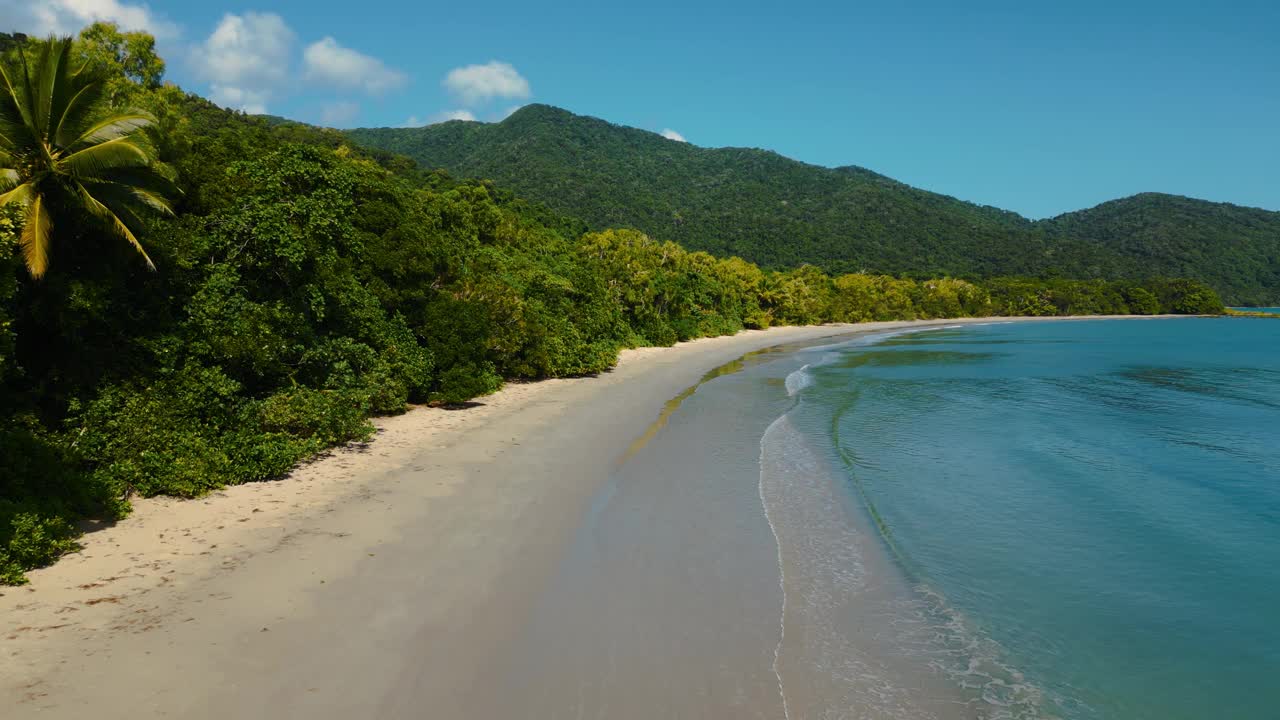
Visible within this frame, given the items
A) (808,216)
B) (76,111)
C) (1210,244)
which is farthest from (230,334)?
(1210,244)

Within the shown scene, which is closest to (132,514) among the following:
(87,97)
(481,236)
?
(87,97)

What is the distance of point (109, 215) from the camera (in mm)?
10188

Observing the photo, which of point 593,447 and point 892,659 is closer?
point 892,659

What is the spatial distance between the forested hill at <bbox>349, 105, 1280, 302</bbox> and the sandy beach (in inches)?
4505

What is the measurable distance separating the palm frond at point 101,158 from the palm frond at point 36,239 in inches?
25.7

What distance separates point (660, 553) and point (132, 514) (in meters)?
7.83

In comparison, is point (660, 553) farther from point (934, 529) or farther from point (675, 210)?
point (675, 210)

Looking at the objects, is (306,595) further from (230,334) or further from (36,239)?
(230,334)

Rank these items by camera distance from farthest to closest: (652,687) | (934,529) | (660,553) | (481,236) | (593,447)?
1. (481,236)
2. (593,447)
3. (934,529)
4. (660,553)
5. (652,687)

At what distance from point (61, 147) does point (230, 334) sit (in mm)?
3744

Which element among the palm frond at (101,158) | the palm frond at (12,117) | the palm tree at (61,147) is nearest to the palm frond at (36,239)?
the palm tree at (61,147)

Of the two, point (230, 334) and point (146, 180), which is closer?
point (146, 180)

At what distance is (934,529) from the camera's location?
11.4 m

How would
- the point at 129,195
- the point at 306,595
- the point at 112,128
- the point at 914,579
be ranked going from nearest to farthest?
the point at 306,595, the point at 914,579, the point at 112,128, the point at 129,195
